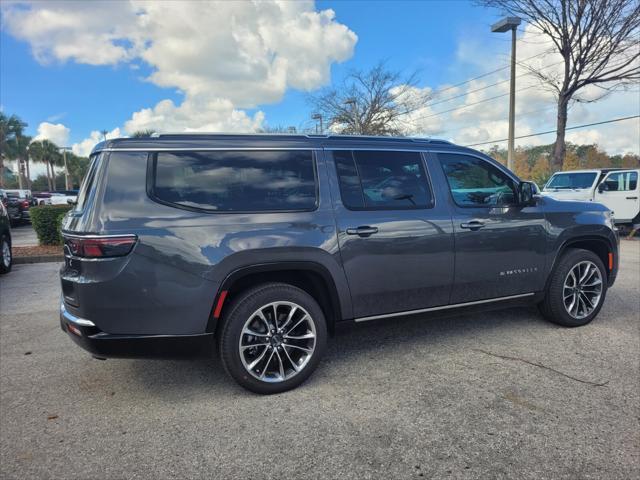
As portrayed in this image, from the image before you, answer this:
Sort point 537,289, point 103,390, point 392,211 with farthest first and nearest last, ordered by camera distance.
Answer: point 537,289, point 392,211, point 103,390

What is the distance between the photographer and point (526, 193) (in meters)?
4.23

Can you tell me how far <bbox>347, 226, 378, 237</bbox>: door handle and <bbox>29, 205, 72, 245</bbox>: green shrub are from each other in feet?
31.6

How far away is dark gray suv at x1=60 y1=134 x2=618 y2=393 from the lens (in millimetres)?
2916

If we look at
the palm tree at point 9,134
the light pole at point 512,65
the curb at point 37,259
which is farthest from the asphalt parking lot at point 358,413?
the palm tree at point 9,134

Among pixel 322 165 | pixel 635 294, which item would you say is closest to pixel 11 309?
pixel 322 165

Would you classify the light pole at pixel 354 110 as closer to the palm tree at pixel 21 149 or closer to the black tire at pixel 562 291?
the black tire at pixel 562 291

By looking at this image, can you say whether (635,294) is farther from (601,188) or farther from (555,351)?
(601,188)

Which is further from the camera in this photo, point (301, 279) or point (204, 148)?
point (301, 279)

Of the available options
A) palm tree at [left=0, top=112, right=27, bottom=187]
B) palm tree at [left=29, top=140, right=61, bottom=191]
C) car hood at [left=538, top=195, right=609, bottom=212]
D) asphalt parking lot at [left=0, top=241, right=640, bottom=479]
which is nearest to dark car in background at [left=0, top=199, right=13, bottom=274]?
asphalt parking lot at [left=0, top=241, right=640, bottom=479]

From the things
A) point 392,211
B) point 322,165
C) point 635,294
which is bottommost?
point 635,294

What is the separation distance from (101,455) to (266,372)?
1.18 metres

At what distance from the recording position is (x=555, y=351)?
4.02 m

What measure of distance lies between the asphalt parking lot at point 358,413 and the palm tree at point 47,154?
73213 mm

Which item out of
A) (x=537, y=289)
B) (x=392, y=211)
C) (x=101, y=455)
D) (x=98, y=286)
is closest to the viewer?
(x=101, y=455)
